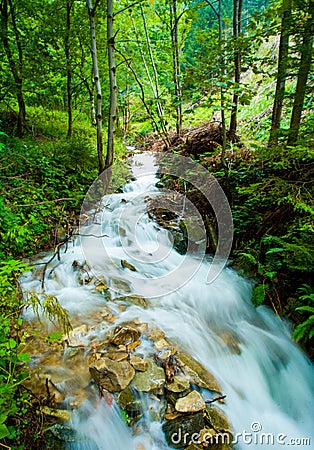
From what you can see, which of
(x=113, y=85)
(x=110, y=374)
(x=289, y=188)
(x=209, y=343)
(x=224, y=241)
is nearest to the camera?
(x=110, y=374)

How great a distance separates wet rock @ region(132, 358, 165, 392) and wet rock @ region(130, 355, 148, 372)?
3 centimetres

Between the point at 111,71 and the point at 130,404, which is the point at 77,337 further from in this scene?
the point at 111,71

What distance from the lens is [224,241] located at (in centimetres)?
455

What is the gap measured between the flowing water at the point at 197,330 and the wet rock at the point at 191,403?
9.2 inches

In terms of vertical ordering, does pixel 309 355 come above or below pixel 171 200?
below

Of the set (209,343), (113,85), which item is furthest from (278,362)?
(113,85)

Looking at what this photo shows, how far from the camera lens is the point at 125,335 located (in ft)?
9.29

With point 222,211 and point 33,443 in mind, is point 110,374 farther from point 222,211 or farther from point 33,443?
point 222,211

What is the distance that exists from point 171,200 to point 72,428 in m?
4.81

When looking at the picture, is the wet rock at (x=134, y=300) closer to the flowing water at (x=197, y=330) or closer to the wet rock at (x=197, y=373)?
the flowing water at (x=197, y=330)

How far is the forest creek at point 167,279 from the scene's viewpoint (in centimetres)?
221

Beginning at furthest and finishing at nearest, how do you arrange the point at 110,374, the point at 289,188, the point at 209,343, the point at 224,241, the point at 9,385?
the point at 224,241
the point at 289,188
the point at 209,343
the point at 110,374
the point at 9,385

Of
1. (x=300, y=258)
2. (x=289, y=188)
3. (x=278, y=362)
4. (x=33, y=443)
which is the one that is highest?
(x=289, y=188)

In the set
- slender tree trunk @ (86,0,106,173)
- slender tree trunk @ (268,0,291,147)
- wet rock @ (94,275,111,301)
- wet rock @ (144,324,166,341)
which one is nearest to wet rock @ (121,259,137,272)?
wet rock @ (94,275,111,301)
